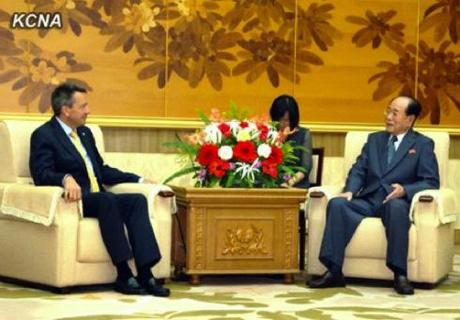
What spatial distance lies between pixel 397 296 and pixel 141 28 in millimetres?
3434

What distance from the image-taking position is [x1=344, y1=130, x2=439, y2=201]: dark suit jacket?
645 cm

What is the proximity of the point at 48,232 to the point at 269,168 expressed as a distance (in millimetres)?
1515

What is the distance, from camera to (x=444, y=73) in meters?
8.64

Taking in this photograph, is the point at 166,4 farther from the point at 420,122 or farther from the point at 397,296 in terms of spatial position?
the point at 397,296

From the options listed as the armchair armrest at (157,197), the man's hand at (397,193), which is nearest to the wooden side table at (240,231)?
the armchair armrest at (157,197)

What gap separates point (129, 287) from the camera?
5.64 metres

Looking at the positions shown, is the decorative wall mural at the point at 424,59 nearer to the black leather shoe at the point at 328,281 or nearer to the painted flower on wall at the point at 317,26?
the painted flower on wall at the point at 317,26

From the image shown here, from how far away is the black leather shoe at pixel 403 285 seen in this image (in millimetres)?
5957

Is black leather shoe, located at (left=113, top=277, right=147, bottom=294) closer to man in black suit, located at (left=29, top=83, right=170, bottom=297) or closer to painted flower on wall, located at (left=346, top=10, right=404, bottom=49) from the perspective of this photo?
man in black suit, located at (left=29, top=83, right=170, bottom=297)

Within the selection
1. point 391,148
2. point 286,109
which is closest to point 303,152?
point 286,109

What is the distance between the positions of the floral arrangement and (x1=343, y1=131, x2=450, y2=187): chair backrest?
0.72 meters

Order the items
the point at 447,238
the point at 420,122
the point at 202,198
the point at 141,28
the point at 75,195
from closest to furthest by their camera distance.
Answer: the point at 75,195
the point at 202,198
the point at 447,238
the point at 141,28
the point at 420,122

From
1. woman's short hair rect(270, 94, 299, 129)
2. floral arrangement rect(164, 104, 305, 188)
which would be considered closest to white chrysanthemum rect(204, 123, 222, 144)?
floral arrangement rect(164, 104, 305, 188)

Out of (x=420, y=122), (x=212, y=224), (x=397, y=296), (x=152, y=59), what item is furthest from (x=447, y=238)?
(x=152, y=59)
